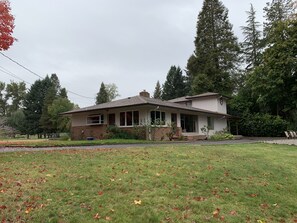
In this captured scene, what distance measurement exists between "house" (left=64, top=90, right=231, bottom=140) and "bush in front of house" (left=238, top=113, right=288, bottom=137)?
13.8ft

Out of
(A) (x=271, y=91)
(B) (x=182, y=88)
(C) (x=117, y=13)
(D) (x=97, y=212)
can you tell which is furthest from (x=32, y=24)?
(B) (x=182, y=88)

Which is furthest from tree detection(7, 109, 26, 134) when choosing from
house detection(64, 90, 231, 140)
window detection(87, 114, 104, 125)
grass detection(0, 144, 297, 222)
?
grass detection(0, 144, 297, 222)

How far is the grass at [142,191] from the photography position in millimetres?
4477

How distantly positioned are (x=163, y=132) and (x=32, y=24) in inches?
516

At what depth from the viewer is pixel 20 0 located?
52.9 feet

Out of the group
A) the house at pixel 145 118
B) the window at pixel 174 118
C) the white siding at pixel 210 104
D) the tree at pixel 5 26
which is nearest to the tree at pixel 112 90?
the white siding at pixel 210 104

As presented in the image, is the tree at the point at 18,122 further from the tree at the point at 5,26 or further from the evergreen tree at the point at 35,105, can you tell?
the tree at the point at 5,26

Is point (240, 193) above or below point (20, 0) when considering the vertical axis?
below

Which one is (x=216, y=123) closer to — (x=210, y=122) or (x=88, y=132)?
(x=210, y=122)

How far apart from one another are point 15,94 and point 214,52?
6208 cm

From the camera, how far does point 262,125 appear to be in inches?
1332

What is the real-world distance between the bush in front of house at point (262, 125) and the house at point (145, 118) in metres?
4.21

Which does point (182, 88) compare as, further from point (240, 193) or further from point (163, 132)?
point (240, 193)

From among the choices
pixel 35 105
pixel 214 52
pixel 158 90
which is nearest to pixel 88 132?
pixel 214 52
